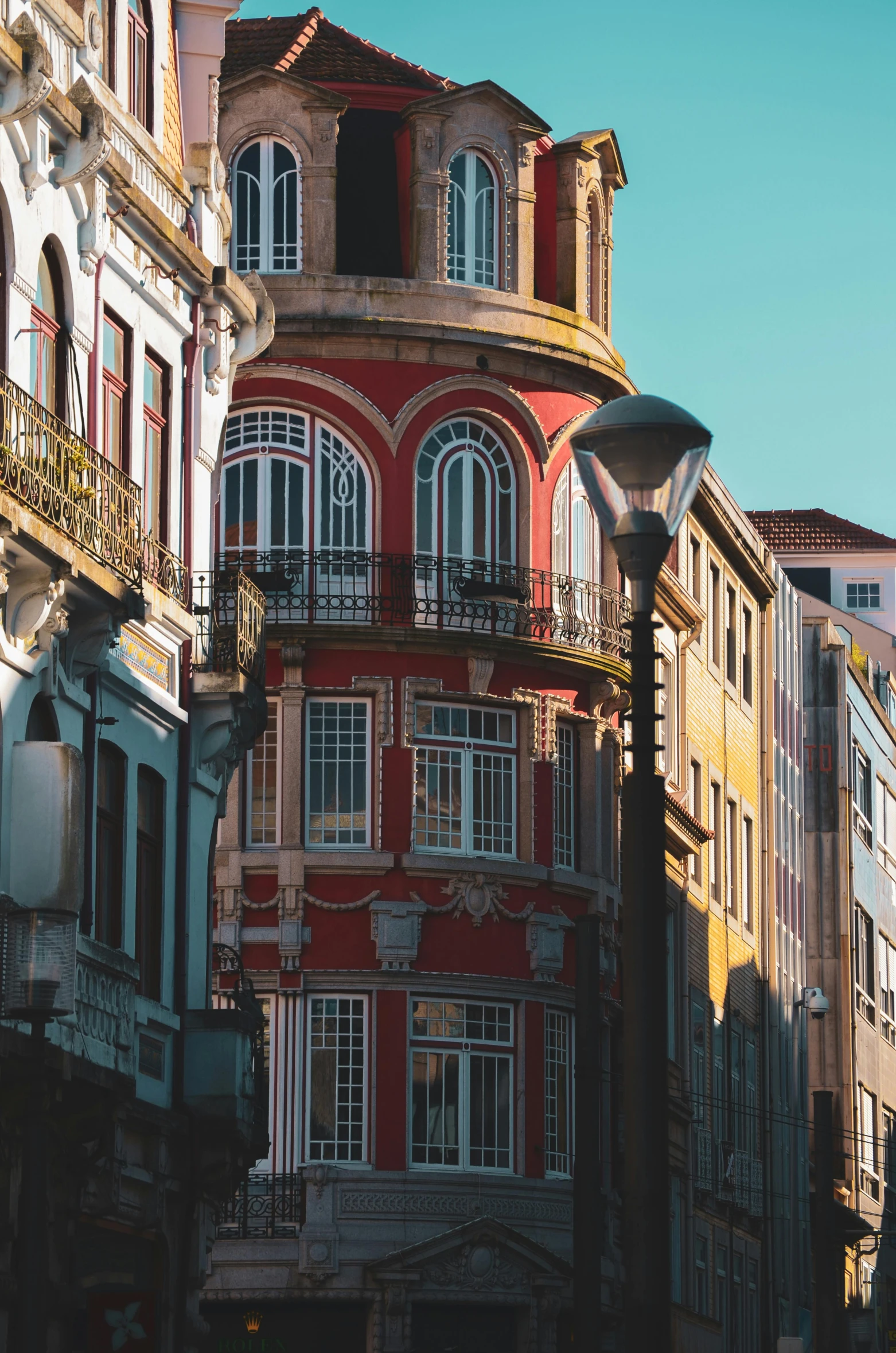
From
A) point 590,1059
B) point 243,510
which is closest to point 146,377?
point 590,1059

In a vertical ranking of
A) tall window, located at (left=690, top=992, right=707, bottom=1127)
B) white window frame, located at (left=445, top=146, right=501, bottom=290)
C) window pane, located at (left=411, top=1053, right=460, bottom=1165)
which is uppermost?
white window frame, located at (left=445, top=146, right=501, bottom=290)

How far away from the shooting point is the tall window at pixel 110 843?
26.9m

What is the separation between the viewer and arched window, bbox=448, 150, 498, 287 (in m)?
43.0

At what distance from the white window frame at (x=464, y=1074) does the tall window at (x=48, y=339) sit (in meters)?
15.9

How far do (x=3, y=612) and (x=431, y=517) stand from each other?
18654 millimetres

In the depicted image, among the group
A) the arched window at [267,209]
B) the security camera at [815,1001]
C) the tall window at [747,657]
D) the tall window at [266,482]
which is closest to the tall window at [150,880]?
the tall window at [266,482]

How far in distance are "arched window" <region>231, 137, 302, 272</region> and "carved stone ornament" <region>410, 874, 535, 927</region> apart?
9.21m

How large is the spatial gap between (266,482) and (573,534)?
5.00 m

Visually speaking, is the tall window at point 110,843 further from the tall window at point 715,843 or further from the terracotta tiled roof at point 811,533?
the terracotta tiled roof at point 811,533

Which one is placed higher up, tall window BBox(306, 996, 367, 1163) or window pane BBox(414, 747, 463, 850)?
window pane BBox(414, 747, 463, 850)

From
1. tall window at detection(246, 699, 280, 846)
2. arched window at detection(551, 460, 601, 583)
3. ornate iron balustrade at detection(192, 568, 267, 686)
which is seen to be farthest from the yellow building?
ornate iron balustrade at detection(192, 568, 267, 686)

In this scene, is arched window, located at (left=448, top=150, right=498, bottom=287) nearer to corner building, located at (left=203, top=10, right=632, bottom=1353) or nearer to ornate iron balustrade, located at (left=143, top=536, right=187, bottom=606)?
corner building, located at (left=203, top=10, right=632, bottom=1353)

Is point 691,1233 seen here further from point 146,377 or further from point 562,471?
point 146,377

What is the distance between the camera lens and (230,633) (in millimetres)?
30500
